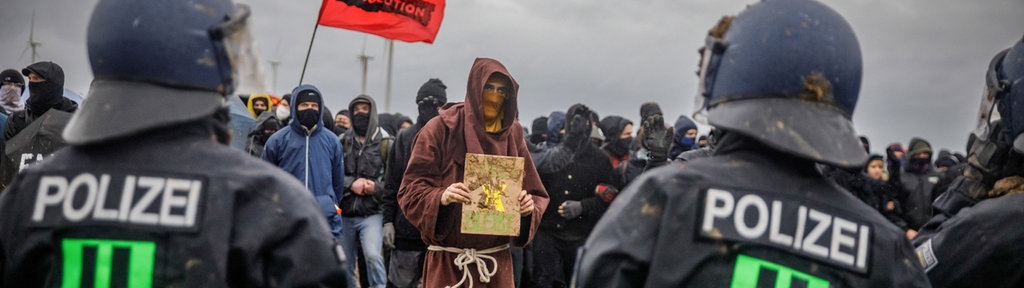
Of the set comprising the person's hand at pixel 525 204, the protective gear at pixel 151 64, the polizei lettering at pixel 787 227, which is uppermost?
the protective gear at pixel 151 64

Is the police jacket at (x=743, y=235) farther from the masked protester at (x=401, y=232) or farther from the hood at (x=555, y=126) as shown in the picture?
the hood at (x=555, y=126)

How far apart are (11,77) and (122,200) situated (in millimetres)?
7994

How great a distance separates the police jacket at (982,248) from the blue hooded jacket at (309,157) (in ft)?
18.5

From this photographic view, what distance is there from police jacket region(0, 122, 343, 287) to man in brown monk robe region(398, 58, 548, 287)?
7.87 ft

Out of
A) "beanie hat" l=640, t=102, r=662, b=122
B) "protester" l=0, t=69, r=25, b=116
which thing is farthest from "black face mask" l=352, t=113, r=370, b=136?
"beanie hat" l=640, t=102, r=662, b=122

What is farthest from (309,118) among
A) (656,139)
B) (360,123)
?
(656,139)

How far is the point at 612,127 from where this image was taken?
1062 cm

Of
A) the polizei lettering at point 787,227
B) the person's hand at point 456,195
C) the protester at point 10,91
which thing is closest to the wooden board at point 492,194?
the person's hand at point 456,195

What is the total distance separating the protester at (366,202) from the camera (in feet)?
28.2

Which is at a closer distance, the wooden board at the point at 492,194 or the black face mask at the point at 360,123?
the wooden board at the point at 492,194

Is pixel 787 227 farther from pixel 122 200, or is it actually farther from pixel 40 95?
pixel 40 95

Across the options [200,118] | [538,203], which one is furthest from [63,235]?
[538,203]

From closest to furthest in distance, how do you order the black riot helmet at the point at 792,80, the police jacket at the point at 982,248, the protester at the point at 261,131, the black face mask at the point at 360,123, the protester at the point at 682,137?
1. the black riot helmet at the point at 792,80
2. the police jacket at the point at 982,248
3. the protester at the point at 682,137
4. the protester at the point at 261,131
5. the black face mask at the point at 360,123

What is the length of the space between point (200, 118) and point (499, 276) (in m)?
2.91
